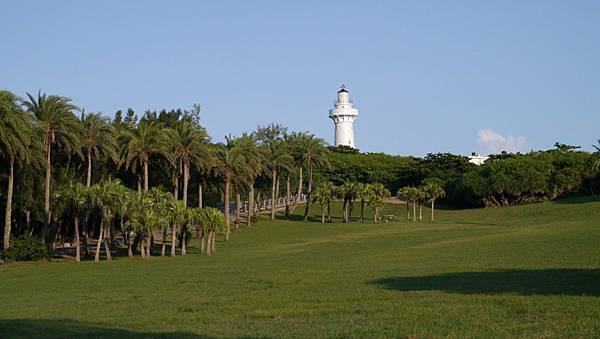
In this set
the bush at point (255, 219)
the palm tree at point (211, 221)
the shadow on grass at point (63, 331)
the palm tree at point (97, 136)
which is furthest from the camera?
the bush at point (255, 219)

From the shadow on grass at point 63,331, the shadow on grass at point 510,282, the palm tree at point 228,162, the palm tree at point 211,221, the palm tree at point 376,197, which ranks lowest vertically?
the shadow on grass at point 63,331

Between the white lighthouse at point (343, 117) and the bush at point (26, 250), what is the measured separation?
121248mm

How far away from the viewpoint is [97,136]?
234 feet

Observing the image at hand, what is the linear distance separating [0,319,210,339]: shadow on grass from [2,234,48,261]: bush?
3798cm

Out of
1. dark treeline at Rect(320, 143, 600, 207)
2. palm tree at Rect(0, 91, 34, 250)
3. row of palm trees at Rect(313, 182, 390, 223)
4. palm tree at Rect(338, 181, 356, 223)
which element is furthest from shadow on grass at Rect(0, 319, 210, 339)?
dark treeline at Rect(320, 143, 600, 207)

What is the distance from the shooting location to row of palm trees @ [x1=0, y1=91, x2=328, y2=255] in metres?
59.7

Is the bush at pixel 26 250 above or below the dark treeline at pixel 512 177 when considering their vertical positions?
below

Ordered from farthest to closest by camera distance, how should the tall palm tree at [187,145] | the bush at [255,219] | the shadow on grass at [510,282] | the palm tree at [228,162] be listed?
1. the bush at [255,219]
2. the palm tree at [228,162]
3. the tall palm tree at [187,145]
4. the shadow on grass at [510,282]

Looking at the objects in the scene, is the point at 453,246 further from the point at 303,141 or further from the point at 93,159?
the point at 303,141

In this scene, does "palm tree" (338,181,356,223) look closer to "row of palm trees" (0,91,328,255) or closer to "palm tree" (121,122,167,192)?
"row of palm trees" (0,91,328,255)

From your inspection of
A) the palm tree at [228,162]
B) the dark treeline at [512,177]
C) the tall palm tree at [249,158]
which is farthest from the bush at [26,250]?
the dark treeline at [512,177]

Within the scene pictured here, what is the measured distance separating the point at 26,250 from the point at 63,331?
41.4 meters

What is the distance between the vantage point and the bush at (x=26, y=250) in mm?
60281

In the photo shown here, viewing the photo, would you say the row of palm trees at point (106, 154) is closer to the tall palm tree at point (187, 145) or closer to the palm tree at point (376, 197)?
the tall palm tree at point (187, 145)
